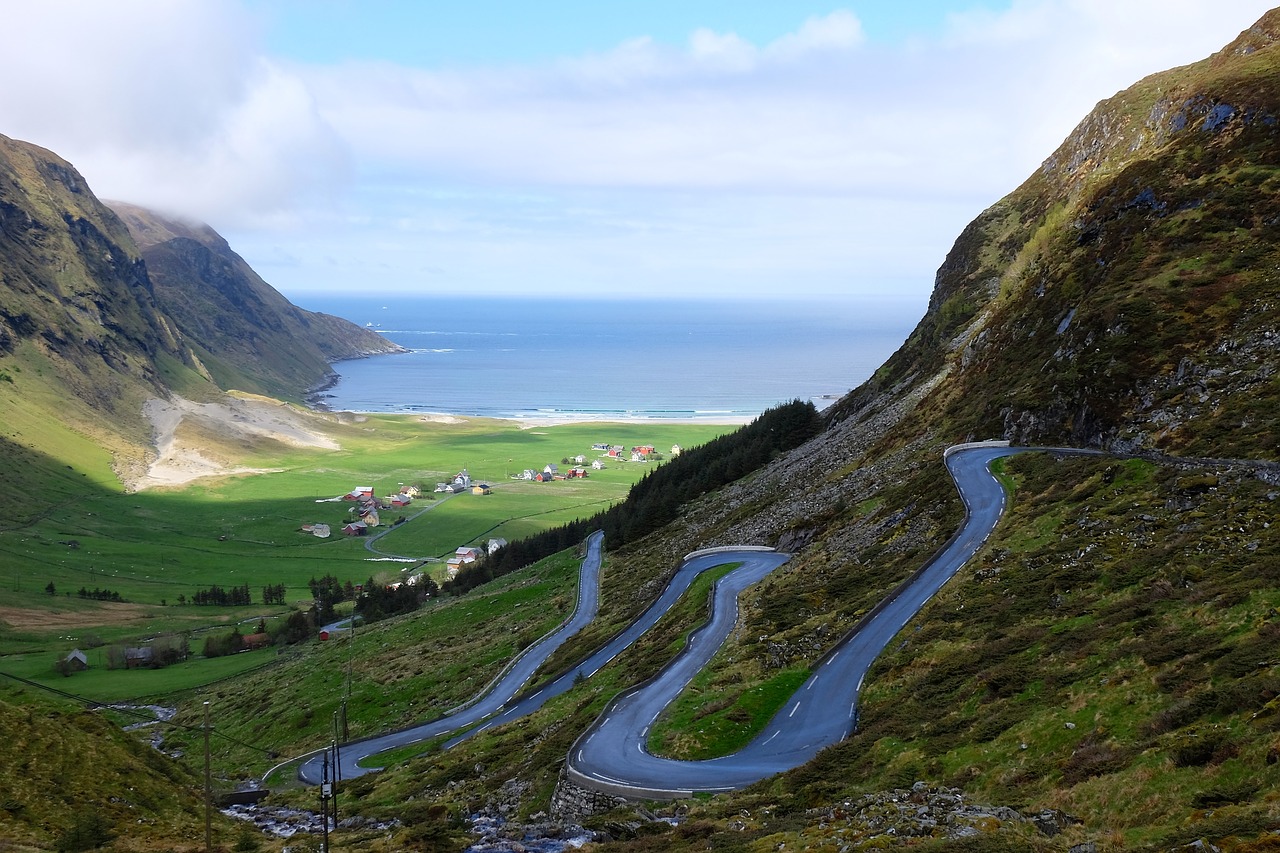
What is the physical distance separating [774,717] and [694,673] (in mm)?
9262

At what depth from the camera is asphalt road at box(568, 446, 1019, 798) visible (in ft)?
110

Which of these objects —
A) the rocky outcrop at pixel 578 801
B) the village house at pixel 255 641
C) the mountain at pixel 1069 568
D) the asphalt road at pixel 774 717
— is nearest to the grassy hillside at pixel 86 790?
the mountain at pixel 1069 568

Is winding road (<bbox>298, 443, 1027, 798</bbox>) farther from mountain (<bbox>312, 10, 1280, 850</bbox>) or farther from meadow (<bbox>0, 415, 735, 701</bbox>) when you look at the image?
meadow (<bbox>0, 415, 735, 701</bbox>)

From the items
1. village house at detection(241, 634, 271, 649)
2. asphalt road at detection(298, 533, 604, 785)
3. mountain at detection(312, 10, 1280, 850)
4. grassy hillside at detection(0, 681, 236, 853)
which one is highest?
mountain at detection(312, 10, 1280, 850)

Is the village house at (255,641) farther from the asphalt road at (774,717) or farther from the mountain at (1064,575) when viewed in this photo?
the asphalt road at (774,717)

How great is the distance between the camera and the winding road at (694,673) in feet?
112

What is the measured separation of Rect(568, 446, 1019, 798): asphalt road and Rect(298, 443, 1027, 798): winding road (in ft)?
0.16

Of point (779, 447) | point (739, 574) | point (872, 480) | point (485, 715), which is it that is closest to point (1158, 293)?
point (872, 480)

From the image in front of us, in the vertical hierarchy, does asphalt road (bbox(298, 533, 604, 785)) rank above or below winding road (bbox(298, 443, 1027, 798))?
below

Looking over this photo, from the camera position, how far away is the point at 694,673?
151ft

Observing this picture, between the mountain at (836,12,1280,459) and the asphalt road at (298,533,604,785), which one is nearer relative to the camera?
the mountain at (836,12,1280,459)

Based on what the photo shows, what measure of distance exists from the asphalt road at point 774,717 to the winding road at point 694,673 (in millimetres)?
49

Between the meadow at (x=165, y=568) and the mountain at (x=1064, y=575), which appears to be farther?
the meadow at (x=165, y=568)

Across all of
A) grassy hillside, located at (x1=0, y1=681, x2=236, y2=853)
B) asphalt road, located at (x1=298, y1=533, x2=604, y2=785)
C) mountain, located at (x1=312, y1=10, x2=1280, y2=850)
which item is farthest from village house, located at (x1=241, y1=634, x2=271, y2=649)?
grassy hillside, located at (x1=0, y1=681, x2=236, y2=853)
